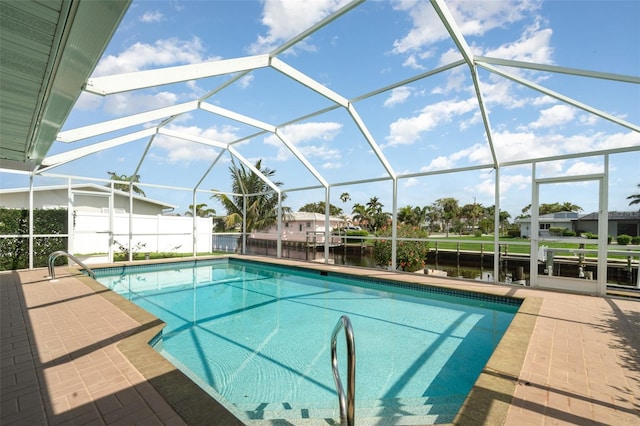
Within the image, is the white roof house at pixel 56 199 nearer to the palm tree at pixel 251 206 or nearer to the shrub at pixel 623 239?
the palm tree at pixel 251 206

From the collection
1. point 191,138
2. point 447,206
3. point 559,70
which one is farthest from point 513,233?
point 447,206

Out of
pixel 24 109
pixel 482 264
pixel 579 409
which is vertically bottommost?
pixel 482 264

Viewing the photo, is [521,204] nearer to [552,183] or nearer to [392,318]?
[552,183]

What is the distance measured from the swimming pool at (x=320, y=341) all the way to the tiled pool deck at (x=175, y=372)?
487 mm

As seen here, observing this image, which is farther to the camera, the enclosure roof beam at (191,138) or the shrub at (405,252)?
the shrub at (405,252)

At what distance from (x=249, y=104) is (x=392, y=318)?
5.71 meters

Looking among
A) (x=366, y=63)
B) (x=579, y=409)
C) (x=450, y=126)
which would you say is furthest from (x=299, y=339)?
(x=450, y=126)

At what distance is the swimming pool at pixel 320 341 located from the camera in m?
2.93

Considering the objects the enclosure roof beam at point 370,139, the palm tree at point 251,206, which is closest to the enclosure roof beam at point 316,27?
the enclosure roof beam at point 370,139

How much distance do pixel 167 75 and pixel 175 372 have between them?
12.1ft

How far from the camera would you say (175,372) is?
261 cm

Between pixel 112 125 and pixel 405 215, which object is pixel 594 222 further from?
pixel 405 215

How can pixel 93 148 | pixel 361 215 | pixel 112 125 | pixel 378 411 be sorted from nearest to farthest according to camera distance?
pixel 378 411
pixel 112 125
pixel 93 148
pixel 361 215

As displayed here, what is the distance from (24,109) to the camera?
3.51 meters
